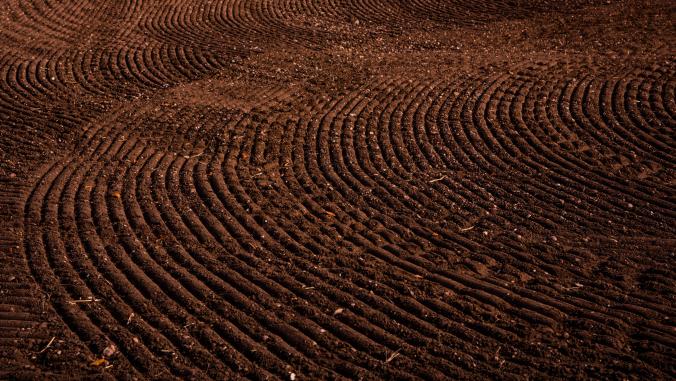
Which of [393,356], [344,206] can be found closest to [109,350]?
[393,356]

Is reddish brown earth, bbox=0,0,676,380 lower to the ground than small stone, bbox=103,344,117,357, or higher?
higher

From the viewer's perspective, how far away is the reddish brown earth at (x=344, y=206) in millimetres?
5605

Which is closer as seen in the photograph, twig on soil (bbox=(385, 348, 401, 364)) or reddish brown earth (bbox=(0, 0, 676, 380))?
twig on soil (bbox=(385, 348, 401, 364))

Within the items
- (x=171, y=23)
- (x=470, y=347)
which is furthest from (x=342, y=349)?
(x=171, y=23)

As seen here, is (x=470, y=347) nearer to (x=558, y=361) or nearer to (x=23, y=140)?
(x=558, y=361)

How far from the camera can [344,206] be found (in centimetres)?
800

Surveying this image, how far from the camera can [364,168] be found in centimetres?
893

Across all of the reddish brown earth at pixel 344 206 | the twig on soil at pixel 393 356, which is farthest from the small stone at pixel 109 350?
the twig on soil at pixel 393 356

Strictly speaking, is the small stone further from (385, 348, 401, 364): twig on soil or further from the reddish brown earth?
(385, 348, 401, 364): twig on soil

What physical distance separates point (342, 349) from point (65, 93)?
930 cm

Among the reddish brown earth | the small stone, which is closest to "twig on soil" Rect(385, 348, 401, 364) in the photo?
the reddish brown earth

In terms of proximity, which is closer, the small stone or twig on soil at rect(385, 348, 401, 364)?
twig on soil at rect(385, 348, 401, 364)

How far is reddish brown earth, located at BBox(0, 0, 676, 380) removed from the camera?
5605 mm

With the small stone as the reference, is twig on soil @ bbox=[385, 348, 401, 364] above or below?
above
